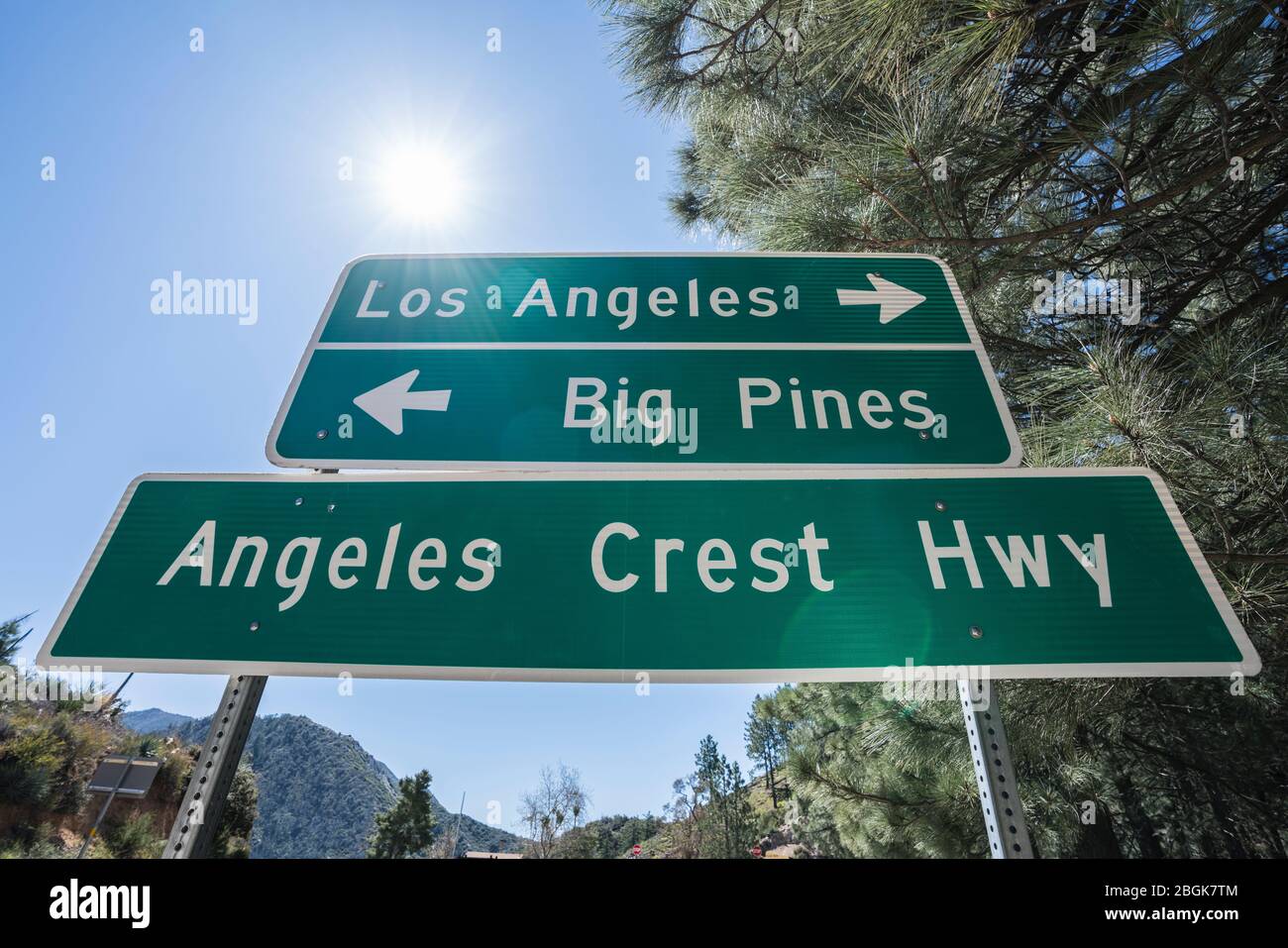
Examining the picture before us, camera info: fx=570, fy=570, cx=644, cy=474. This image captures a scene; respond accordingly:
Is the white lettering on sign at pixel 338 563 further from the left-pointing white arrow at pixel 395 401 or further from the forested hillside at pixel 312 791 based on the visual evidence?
the forested hillside at pixel 312 791

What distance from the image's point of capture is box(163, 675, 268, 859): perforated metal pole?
91 cm

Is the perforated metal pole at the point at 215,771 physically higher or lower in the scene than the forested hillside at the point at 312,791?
lower

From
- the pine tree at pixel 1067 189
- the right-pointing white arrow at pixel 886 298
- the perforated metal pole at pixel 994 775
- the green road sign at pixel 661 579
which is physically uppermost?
the pine tree at pixel 1067 189

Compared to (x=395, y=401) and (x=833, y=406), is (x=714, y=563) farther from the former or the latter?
(x=395, y=401)

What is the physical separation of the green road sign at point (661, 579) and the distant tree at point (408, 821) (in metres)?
35.9

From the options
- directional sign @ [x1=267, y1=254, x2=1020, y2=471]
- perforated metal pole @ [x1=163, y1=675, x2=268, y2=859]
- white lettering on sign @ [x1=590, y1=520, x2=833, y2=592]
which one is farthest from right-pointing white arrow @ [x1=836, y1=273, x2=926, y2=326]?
perforated metal pole @ [x1=163, y1=675, x2=268, y2=859]

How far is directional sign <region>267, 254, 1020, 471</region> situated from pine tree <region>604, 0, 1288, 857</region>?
0.82m

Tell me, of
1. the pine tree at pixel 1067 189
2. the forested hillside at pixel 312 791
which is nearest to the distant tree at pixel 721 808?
the pine tree at pixel 1067 189

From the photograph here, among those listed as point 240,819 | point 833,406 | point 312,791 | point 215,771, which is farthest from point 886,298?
point 312,791

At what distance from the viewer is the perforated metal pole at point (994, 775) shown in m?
0.92

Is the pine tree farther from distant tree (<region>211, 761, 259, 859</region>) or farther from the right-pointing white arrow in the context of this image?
distant tree (<region>211, 761, 259, 859</region>)

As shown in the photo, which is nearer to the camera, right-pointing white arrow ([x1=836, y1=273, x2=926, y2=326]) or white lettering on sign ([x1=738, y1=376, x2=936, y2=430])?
white lettering on sign ([x1=738, y1=376, x2=936, y2=430])

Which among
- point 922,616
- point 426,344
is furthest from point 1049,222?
point 426,344

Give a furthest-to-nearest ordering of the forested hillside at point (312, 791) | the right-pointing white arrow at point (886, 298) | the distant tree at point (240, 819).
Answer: the forested hillside at point (312, 791), the distant tree at point (240, 819), the right-pointing white arrow at point (886, 298)
